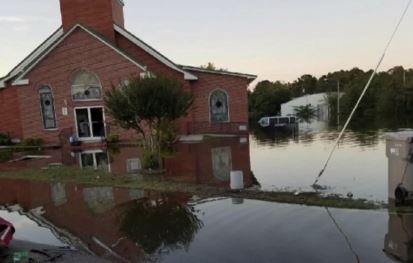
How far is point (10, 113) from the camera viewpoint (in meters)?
29.0

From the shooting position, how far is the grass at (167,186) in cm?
851

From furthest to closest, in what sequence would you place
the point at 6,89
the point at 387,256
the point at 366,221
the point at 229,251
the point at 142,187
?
the point at 6,89, the point at 142,187, the point at 366,221, the point at 229,251, the point at 387,256

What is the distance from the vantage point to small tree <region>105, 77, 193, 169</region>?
45.9 ft

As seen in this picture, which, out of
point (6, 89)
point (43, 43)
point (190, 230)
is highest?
point (43, 43)

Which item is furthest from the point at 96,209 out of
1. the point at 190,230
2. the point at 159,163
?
the point at 159,163

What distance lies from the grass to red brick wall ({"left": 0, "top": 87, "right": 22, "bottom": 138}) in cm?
1454

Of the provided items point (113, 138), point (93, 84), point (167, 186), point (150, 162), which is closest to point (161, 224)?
point (167, 186)

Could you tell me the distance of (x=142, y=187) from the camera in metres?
11.4

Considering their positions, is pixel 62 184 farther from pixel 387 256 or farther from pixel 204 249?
pixel 387 256

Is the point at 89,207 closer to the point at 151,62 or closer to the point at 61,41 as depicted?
the point at 151,62

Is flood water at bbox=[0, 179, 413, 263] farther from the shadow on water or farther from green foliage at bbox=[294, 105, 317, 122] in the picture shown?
green foliage at bbox=[294, 105, 317, 122]

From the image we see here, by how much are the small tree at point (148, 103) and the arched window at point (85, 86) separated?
12.6 m

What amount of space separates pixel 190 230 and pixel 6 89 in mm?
26437

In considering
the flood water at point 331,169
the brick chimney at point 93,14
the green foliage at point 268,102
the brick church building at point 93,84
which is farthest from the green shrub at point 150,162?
the green foliage at point 268,102
